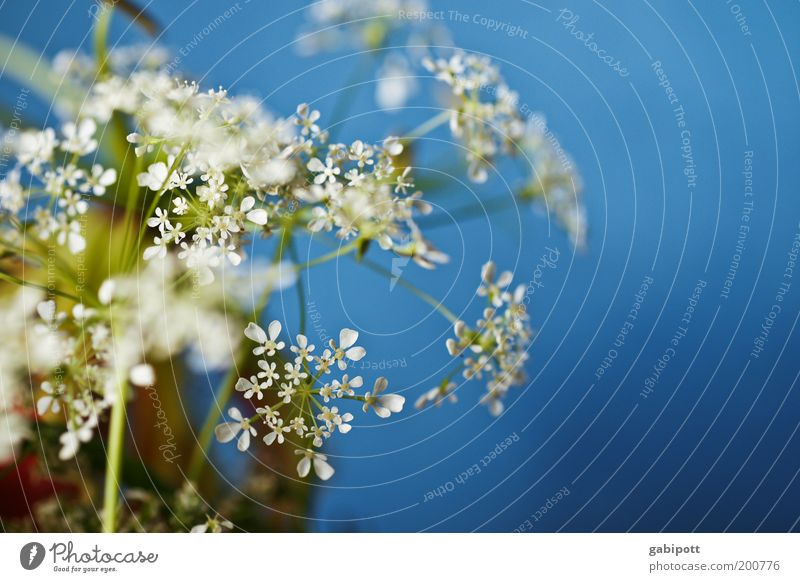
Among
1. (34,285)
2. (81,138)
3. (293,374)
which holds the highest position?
(81,138)

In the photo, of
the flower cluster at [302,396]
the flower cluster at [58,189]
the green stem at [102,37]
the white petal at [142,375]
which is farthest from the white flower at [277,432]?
the green stem at [102,37]

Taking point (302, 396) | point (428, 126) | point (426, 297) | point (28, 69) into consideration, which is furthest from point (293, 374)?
point (28, 69)

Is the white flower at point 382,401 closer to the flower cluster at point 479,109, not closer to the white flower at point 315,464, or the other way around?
the white flower at point 315,464

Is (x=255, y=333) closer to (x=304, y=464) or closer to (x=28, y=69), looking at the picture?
(x=304, y=464)

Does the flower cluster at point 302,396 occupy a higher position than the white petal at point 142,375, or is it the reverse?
the white petal at point 142,375

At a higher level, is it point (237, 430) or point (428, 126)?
point (428, 126)

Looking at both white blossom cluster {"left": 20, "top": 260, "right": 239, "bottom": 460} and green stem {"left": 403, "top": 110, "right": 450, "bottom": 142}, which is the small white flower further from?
green stem {"left": 403, "top": 110, "right": 450, "bottom": 142}

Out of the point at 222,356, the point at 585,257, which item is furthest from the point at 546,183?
the point at 222,356
